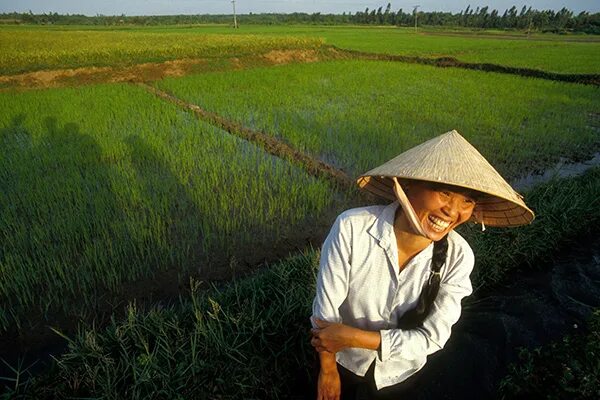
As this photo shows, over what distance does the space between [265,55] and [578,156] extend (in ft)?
42.8

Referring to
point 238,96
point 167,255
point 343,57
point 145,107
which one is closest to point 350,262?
point 167,255

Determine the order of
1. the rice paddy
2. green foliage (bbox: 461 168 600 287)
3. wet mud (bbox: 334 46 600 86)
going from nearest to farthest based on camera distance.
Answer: the rice paddy < green foliage (bbox: 461 168 600 287) < wet mud (bbox: 334 46 600 86)

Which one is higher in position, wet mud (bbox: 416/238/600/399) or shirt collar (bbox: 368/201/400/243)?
shirt collar (bbox: 368/201/400/243)

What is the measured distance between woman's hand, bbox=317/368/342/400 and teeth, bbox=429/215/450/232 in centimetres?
62

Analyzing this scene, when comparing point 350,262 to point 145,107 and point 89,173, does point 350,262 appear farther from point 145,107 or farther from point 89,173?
point 145,107

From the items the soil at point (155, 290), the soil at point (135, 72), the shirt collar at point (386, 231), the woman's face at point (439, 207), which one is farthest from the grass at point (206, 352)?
the soil at point (135, 72)

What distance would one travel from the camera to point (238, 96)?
903cm

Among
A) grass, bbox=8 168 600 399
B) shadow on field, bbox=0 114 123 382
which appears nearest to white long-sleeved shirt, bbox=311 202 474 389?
grass, bbox=8 168 600 399

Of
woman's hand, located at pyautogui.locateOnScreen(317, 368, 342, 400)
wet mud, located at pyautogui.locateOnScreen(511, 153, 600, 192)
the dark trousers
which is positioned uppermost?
woman's hand, located at pyautogui.locateOnScreen(317, 368, 342, 400)

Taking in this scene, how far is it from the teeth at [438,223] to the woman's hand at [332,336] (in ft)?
1.32

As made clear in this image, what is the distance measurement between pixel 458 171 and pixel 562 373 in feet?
4.56

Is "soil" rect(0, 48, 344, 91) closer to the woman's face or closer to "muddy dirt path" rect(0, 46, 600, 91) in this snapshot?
"muddy dirt path" rect(0, 46, 600, 91)

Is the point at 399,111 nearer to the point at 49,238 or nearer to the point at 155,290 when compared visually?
the point at 155,290

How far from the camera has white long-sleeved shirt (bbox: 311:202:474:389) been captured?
109 cm
